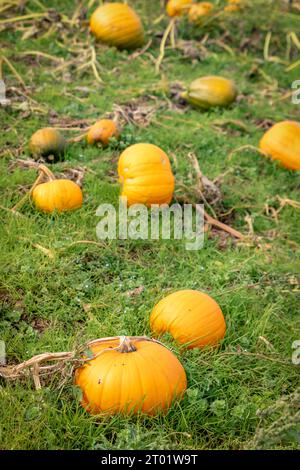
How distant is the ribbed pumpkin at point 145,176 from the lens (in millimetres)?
4402

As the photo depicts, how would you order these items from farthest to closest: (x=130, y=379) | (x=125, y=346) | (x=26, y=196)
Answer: (x=26, y=196)
(x=125, y=346)
(x=130, y=379)

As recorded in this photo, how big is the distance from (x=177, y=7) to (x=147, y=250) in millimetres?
4623

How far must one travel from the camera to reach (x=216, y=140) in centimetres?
575

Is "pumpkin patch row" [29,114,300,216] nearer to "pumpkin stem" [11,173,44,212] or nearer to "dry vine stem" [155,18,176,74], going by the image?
"pumpkin stem" [11,173,44,212]

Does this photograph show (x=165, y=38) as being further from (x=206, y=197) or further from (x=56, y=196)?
(x=56, y=196)

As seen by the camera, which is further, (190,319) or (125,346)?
(190,319)

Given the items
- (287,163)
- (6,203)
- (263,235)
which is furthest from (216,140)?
(6,203)

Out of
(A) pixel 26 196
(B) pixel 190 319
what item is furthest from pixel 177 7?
(B) pixel 190 319

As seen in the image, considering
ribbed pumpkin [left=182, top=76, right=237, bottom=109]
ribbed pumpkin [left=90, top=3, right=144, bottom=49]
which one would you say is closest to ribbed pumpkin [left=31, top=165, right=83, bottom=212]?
ribbed pumpkin [left=182, top=76, right=237, bottom=109]

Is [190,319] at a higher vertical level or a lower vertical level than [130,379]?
lower

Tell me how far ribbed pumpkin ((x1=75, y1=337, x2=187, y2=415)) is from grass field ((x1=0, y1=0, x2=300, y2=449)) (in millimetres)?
64

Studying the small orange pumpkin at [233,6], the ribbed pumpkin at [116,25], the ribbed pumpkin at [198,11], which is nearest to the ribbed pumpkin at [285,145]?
the ribbed pumpkin at [116,25]

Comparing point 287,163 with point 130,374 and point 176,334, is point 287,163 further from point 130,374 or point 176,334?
point 130,374

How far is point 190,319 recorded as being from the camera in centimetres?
329
